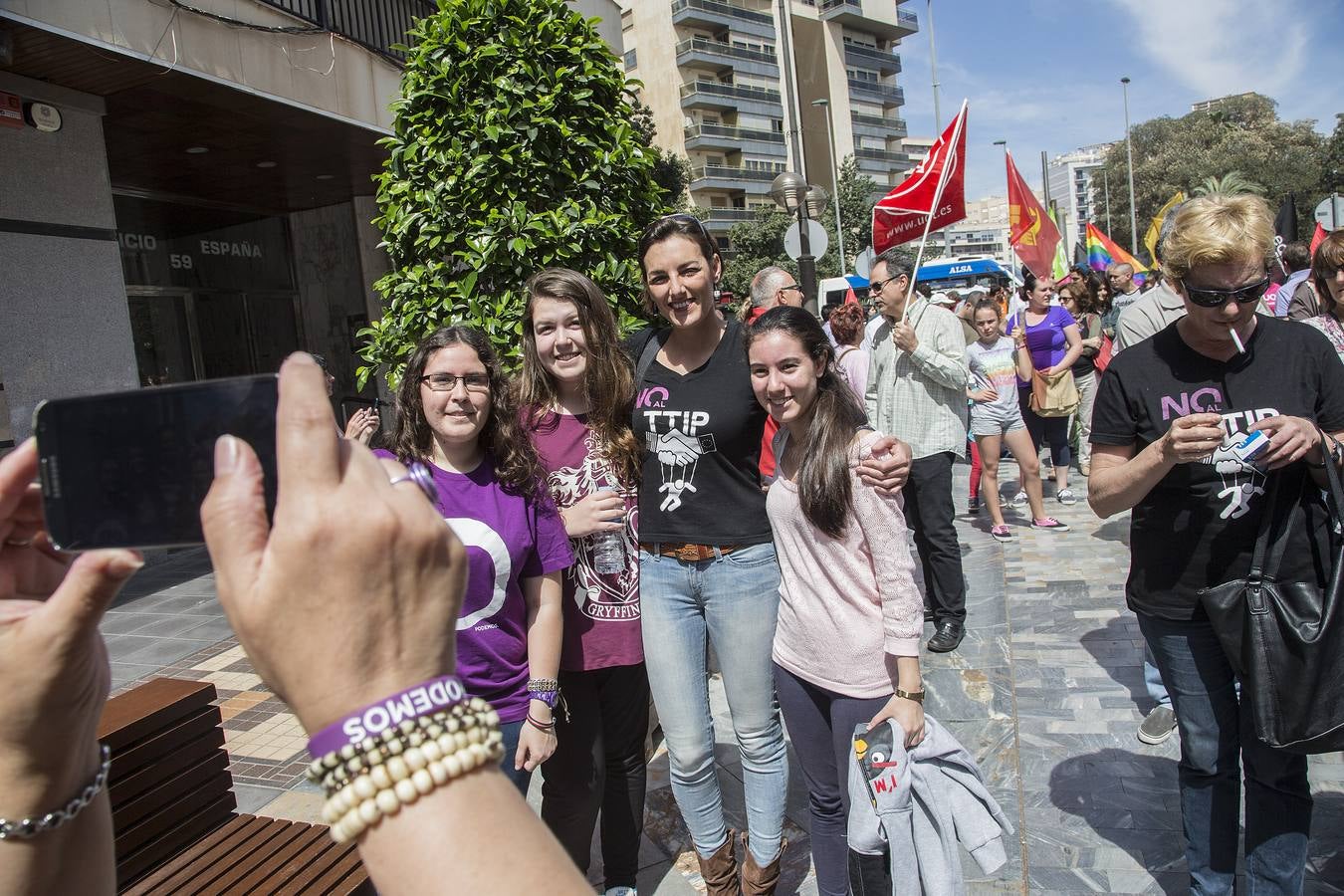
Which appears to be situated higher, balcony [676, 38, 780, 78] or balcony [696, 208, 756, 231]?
balcony [676, 38, 780, 78]

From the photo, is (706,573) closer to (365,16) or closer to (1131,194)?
(365,16)

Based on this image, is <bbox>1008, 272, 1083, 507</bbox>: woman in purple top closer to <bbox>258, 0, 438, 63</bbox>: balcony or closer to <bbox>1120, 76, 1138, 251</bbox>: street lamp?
<bbox>258, 0, 438, 63</bbox>: balcony

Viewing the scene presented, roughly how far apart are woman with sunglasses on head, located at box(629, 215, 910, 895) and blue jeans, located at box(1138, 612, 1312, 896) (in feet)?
4.05

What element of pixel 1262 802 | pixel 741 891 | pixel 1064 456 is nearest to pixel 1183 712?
pixel 1262 802

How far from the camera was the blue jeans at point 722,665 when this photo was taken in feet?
9.50

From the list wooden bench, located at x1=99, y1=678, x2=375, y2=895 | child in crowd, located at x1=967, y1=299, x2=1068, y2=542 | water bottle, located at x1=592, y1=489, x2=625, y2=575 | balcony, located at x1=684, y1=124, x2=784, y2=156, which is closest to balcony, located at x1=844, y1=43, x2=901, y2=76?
balcony, located at x1=684, y1=124, x2=784, y2=156

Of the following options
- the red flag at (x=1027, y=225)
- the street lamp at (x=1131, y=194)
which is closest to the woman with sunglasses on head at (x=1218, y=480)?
the red flag at (x=1027, y=225)

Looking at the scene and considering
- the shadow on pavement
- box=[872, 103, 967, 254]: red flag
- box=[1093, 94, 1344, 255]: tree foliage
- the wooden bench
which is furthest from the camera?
box=[1093, 94, 1344, 255]: tree foliage

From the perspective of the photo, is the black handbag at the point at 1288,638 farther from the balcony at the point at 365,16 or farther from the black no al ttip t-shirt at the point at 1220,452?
the balcony at the point at 365,16

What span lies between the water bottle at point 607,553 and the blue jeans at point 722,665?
0.29 ft

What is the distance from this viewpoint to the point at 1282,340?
2576mm

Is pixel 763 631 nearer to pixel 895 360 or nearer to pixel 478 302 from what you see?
pixel 478 302

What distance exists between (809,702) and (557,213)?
7.38ft

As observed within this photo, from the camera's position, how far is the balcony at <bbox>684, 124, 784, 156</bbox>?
60500mm
